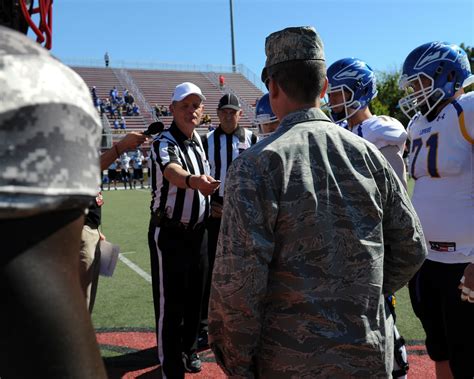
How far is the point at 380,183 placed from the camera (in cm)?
177

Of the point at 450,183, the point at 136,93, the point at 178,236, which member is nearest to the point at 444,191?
the point at 450,183

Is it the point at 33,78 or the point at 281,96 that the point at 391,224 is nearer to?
the point at 281,96

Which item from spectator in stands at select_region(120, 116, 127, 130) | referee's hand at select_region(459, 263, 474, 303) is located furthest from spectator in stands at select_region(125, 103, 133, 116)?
referee's hand at select_region(459, 263, 474, 303)

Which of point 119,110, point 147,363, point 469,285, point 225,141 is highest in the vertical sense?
point 225,141

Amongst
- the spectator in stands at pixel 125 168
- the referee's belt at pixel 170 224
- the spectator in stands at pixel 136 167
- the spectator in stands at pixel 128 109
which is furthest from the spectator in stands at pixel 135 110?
the referee's belt at pixel 170 224

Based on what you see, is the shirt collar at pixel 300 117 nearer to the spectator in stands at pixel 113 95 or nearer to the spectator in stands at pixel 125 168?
the spectator in stands at pixel 125 168

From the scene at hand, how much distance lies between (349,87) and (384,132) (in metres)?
0.53

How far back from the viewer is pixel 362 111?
3.47 m

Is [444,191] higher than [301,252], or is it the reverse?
[301,252]

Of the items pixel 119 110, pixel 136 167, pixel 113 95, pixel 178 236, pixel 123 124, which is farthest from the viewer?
pixel 113 95

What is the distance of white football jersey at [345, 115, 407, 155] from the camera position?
3.11 metres

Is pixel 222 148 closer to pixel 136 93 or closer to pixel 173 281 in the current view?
pixel 173 281

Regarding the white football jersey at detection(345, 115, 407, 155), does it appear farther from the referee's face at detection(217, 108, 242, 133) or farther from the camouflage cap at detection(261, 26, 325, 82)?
the referee's face at detection(217, 108, 242, 133)

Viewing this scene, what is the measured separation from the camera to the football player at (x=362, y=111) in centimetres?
314
